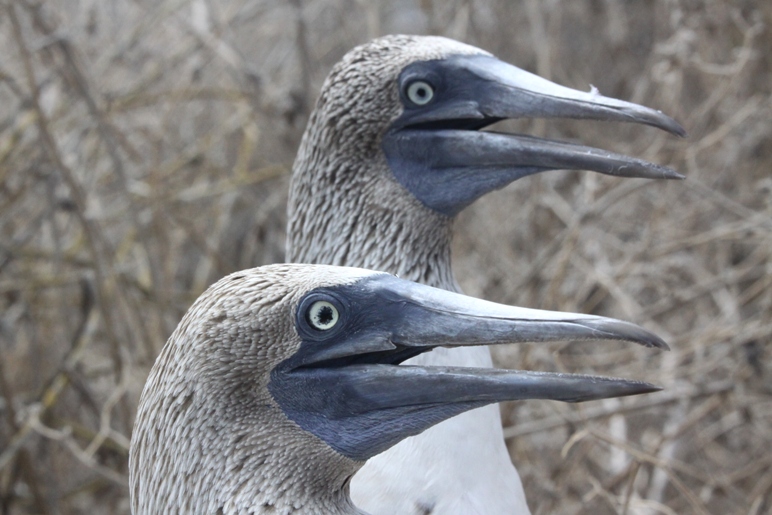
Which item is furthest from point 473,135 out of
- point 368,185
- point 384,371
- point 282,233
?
point 282,233

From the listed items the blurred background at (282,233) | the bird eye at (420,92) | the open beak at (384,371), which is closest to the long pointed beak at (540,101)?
the bird eye at (420,92)

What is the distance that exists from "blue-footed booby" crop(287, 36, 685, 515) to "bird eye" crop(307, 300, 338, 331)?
84cm

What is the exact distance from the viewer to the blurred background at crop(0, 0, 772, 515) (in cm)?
437

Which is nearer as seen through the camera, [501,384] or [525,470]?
[501,384]

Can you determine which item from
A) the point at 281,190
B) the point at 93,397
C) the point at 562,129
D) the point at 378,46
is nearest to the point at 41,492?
the point at 93,397

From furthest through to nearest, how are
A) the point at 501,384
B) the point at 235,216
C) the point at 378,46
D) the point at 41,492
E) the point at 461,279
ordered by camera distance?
the point at 235,216, the point at 461,279, the point at 41,492, the point at 378,46, the point at 501,384

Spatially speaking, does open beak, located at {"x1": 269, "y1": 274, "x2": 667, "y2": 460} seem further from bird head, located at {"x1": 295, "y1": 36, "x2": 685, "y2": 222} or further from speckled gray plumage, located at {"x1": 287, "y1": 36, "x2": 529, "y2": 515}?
bird head, located at {"x1": 295, "y1": 36, "x2": 685, "y2": 222}

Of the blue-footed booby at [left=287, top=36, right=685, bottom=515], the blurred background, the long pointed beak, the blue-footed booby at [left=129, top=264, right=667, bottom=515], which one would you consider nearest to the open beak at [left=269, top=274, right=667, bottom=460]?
the blue-footed booby at [left=129, top=264, right=667, bottom=515]

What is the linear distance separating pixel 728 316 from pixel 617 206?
4.58 ft

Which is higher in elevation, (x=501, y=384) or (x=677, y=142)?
(x=677, y=142)

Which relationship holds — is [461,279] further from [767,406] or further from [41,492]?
[41,492]

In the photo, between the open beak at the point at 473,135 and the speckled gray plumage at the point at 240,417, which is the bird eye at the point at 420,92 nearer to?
the open beak at the point at 473,135

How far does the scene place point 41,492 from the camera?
4688 mm

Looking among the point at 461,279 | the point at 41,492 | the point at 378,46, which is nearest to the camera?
the point at 378,46
